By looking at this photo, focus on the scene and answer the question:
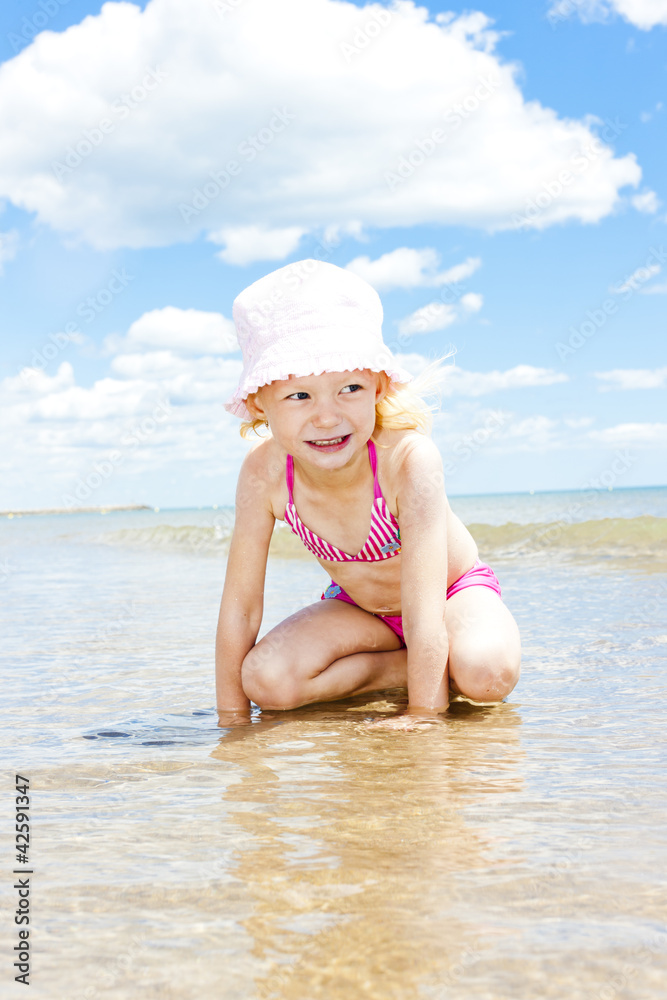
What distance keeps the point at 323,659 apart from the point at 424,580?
621 millimetres

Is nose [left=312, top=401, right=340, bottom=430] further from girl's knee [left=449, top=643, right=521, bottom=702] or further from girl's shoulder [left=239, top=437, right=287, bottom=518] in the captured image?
girl's knee [left=449, top=643, right=521, bottom=702]

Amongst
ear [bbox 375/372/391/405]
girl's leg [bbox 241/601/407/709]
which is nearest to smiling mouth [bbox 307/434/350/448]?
ear [bbox 375/372/391/405]

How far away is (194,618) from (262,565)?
9.71 ft

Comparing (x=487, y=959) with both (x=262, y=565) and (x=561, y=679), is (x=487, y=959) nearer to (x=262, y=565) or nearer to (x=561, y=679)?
(x=262, y=565)

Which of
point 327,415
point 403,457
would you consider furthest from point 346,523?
point 327,415

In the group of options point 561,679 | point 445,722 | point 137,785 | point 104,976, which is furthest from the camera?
point 561,679

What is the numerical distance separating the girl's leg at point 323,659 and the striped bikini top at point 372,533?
0.29 meters

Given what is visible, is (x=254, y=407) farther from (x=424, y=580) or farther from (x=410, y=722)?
(x=410, y=722)

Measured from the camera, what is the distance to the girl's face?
277 centimetres

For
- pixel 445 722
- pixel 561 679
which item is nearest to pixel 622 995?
pixel 445 722

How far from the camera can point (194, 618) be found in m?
6.16

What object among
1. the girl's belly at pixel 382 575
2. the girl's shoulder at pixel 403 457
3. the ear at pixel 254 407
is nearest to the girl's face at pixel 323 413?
the ear at pixel 254 407

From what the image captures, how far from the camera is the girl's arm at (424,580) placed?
2934mm

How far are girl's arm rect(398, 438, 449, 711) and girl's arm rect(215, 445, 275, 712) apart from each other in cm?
58
